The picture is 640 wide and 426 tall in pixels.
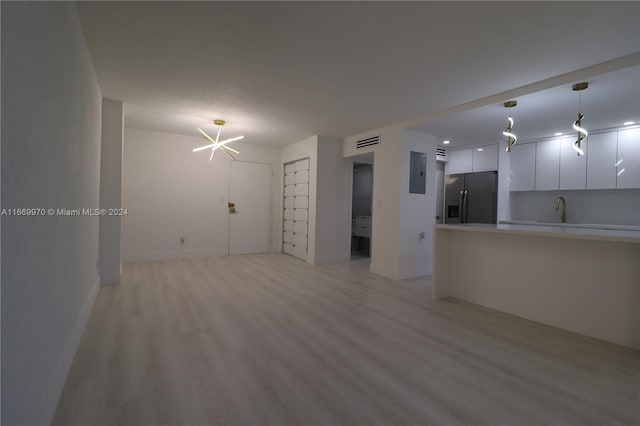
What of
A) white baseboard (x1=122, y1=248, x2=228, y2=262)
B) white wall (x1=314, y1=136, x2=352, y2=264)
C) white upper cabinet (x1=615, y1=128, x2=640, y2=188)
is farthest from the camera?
white wall (x1=314, y1=136, x2=352, y2=264)

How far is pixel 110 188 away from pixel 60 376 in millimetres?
3103

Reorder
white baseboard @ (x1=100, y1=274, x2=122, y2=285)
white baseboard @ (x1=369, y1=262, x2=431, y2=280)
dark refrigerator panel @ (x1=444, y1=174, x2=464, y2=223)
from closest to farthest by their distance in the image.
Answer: white baseboard @ (x1=100, y1=274, x2=122, y2=285), white baseboard @ (x1=369, y1=262, x2=431, y2=280), dark refrigerator panel @ (x1=444, y1=174, x2=464, y2=223)

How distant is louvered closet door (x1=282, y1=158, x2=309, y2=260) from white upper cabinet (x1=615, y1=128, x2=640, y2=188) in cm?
532

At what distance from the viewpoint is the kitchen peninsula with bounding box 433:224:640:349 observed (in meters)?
2.68

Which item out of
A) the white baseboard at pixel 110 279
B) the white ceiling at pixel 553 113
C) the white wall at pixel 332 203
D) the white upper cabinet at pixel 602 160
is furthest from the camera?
the white wall at pixel 332 203

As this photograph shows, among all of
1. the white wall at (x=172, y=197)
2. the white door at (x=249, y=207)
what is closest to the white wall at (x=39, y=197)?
the white wall at (x=172, y=197)

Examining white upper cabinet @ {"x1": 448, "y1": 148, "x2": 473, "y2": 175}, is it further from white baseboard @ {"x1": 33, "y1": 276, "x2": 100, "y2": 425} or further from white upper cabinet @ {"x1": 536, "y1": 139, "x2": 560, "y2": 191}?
white baseboard @ {"x1": 33, "y1": 276, "x2": 100, "y2": 425}

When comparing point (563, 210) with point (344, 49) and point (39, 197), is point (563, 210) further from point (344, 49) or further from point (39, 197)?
point (39, 197)

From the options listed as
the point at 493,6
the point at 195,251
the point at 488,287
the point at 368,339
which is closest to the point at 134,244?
the point at 195,251

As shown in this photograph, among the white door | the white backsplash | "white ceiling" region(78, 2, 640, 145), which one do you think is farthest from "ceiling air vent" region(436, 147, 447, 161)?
the white door

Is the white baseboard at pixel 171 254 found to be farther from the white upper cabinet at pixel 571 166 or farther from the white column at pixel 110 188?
the white upper cabinet at pixel 571 166

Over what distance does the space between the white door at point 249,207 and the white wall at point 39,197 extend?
4.45m

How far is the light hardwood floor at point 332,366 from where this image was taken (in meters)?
1.74

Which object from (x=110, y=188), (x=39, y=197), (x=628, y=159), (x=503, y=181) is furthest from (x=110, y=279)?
(x=628, y=159)
